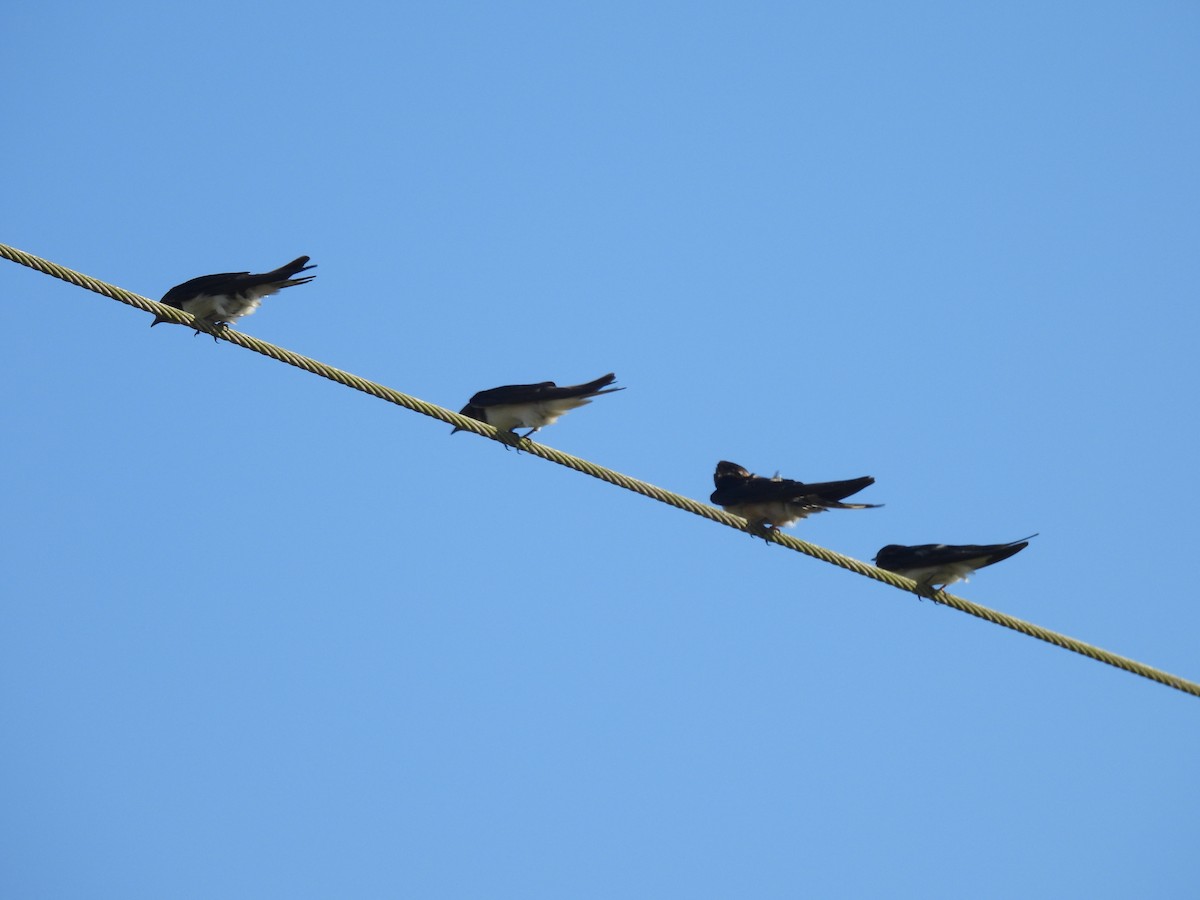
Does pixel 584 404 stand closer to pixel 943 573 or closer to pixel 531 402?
pixel 531 402

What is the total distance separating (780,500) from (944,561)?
1195 mm

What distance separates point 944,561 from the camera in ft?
32.3

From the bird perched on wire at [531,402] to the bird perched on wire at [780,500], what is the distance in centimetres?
145

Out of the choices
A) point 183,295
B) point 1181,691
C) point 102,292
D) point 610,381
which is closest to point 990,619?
point 1181,691

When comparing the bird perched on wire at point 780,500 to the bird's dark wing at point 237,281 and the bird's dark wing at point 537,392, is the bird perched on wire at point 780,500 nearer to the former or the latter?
the bird's dark wing at point 537,392

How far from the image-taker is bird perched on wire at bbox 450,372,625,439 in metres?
9.60

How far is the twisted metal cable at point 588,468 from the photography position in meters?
7.43

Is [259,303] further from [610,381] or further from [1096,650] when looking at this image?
[1096,650]

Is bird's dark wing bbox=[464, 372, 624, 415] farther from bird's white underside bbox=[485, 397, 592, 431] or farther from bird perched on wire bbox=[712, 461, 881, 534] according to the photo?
bird perched on wire bbox=[712, 461, 881, 534]

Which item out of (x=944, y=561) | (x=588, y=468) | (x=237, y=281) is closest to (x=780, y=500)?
(x=944, y=561)

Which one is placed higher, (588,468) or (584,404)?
(584,404)

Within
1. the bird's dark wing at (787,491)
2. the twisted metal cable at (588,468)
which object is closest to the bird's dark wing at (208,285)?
the twisted metal cable at (588,468)

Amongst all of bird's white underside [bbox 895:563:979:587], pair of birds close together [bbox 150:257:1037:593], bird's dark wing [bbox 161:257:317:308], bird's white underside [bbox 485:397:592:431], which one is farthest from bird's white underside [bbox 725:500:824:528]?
bird's dark wing [bbox 161:257:317:308]

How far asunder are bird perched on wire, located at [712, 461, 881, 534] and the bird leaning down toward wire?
11.2 ft
